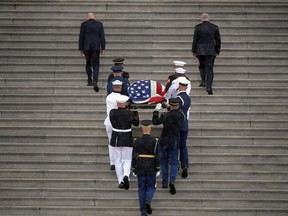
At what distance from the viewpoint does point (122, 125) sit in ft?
50.0

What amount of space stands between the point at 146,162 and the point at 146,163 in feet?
0.06

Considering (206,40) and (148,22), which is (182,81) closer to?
(206,40)

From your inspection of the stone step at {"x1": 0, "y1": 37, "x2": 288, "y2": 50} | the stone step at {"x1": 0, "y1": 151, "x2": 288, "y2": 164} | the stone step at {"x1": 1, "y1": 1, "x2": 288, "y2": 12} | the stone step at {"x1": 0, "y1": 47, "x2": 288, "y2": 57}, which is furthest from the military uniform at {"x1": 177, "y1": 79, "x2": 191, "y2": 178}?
the stone step at {"x1": 1, "y1": 1, "x2": 288, "y2": 12}

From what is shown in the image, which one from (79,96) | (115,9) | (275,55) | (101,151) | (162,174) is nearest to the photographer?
(162,174)

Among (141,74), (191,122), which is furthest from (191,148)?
(141,74)

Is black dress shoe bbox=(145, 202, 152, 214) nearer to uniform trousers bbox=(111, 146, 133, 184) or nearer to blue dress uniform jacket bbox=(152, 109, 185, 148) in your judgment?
uniform trousers bbox=(111, 146, 133, 184)

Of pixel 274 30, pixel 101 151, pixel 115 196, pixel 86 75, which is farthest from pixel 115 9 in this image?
pixel 115 196

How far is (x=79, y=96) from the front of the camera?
18.0 meters

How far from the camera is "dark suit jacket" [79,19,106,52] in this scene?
18078 millimetres

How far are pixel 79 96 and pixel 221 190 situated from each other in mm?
4288

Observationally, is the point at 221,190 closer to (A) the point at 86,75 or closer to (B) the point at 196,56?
(B) the point at 196,56

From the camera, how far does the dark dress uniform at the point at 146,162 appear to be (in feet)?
47.4

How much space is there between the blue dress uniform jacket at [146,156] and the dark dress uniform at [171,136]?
573mm

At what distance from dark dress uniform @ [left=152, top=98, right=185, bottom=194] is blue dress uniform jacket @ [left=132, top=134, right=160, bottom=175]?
1.88 ft
